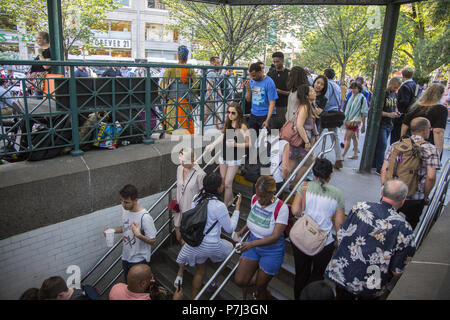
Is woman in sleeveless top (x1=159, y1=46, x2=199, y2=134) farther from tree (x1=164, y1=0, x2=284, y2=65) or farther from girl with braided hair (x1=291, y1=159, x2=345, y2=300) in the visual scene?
tree (x1=164, y1=0, x2=284, y2=65)

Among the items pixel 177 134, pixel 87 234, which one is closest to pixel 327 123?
pixel 177 134

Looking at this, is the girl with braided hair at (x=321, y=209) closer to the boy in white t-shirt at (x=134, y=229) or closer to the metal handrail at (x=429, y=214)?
the metal handrail at (x=429, y=214)

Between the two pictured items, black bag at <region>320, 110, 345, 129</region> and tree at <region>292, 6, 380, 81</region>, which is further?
tree at <region>292, 6, 380, 81</region>

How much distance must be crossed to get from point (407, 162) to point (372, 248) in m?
1.44

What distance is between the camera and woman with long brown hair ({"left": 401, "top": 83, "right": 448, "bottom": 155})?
4426mm

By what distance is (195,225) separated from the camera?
11.8 feet

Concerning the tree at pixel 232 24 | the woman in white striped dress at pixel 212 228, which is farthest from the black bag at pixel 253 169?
the tree at pixel 232 24

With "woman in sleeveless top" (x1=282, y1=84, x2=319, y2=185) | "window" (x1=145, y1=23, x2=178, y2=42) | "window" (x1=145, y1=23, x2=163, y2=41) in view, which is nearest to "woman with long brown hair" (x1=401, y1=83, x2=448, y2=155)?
"woman in sleeveless top" (x1=282, y1=84, x2=319, y2=185)

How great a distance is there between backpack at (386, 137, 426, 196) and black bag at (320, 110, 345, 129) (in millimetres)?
2259

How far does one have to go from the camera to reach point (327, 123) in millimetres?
6055

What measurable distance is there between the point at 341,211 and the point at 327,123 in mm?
3053

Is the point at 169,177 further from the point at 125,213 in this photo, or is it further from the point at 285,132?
the point at 285,132

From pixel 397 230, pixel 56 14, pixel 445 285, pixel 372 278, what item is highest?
pixel 56 14

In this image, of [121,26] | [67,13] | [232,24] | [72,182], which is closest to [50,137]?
[72,182]
